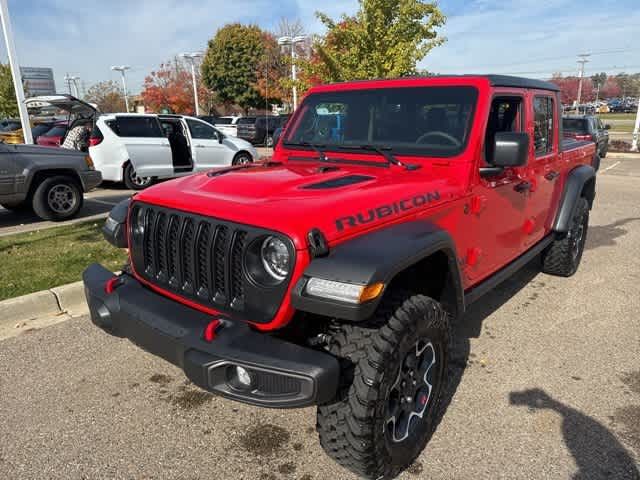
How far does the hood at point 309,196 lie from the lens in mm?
2139

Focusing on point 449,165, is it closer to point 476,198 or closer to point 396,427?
point 476,198

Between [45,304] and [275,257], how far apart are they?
296 centimetres

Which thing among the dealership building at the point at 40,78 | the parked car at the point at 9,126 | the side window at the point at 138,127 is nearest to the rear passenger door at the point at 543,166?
the side window at the point at 138,127

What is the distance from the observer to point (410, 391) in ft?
7.91

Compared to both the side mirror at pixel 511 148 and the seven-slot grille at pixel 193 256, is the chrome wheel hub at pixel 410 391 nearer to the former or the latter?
the seven-slot grille at pixel 193 256

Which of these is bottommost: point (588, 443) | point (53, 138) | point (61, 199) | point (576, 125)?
point (588, 443)

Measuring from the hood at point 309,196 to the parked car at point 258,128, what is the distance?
65.3ft

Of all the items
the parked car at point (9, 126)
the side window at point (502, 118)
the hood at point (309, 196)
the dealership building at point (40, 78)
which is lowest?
the hood at point (309, 196)

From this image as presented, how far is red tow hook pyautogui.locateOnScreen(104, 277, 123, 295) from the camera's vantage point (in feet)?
8.69

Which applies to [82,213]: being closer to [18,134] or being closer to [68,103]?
[68,103]

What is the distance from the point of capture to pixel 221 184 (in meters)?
2.66

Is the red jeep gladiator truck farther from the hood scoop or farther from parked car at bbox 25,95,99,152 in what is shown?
parked car at bbox 25,95,99,152

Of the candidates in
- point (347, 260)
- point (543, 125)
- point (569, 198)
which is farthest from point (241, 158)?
point (347, 260)

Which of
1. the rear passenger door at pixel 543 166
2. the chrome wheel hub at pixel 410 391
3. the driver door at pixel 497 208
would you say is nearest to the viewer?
the chrome wheel hub at pixel 410 391
